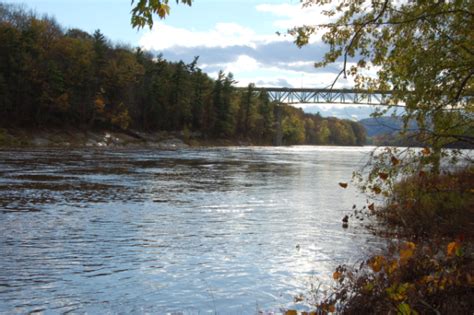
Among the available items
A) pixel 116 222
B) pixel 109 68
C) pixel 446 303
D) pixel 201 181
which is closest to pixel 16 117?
pixel 109 68

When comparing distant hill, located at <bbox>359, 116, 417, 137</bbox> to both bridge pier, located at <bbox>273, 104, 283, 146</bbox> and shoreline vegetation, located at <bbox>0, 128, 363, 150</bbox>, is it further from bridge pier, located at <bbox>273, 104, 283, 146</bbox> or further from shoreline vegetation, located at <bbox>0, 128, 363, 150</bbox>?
bridge pier, located at <bbox>273, 104, 283, 146</bbox>

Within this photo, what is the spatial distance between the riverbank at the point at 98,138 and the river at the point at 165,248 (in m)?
46.7

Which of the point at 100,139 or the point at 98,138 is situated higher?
the point at 98,138

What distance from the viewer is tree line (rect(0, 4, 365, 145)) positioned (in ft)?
249

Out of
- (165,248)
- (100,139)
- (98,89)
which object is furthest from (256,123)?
(165,248)

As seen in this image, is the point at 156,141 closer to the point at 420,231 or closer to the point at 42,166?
the point at 42,166

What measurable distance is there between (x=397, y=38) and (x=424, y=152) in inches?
103

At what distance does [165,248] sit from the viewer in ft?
39.2

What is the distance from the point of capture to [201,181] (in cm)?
2919

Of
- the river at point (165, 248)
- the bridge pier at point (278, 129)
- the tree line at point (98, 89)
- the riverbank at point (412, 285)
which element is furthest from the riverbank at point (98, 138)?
the riverbank at point (412, 285)

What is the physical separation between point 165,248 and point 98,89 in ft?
274

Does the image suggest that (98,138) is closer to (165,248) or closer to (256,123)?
(256,123)

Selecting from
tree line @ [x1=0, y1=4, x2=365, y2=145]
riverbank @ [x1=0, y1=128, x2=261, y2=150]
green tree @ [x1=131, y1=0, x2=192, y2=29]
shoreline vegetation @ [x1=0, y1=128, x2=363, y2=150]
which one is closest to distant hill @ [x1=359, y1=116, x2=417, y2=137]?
green tree @ [x1=131, y1=0, x2=192, y2=29]

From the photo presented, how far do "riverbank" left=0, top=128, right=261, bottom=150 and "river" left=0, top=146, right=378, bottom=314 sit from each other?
46745mm
